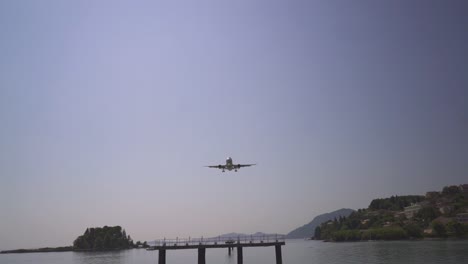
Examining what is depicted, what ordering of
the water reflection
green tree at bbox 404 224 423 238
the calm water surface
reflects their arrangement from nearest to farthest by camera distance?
the calm water surface < the water reflection < green tree at bbox 404 224 423 238

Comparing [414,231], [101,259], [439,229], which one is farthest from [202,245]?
[414,231]

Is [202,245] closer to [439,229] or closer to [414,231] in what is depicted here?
[439,229]

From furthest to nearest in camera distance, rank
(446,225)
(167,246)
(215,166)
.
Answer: (446,225)
(215,166)
(167,246)

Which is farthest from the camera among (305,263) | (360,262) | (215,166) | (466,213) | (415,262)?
(466,213)

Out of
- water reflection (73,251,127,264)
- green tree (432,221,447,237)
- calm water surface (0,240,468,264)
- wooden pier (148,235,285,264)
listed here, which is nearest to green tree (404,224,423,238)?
green tree (432,221,447,237)

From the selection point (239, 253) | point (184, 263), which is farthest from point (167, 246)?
point (184, 263)

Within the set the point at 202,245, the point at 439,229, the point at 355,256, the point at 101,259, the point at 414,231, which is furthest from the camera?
the point at 414,231

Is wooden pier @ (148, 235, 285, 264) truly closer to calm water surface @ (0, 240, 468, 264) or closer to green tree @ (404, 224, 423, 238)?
calm water surface @ (0, 240, 468, 264)

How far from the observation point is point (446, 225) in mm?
175000

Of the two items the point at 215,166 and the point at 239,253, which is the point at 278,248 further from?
the point at 215,166

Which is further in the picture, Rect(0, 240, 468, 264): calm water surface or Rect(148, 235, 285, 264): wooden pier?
Rect(0, 240, 468, 264): calm water surface

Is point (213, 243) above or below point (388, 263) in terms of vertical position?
above

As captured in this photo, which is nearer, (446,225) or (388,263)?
(388,263)

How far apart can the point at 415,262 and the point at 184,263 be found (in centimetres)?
5416
